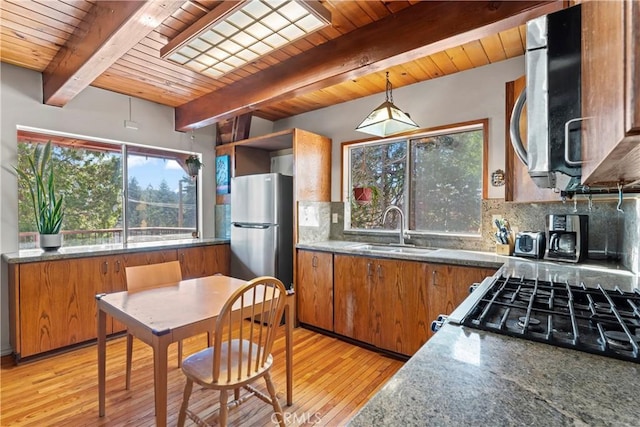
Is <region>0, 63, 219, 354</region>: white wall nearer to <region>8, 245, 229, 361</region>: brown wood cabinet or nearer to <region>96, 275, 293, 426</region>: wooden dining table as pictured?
<region>8, 245, 229, 361</region>: brown wood cabinet

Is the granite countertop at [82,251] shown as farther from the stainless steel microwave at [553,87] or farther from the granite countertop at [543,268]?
the stainless steel microwave at [553,87]

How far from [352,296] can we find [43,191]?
2.88 m

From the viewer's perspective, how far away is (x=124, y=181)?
11.1 ft

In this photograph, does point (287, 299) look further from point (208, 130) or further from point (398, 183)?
point (208, 130)

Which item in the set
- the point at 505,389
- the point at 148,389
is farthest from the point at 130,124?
the point at 505,389

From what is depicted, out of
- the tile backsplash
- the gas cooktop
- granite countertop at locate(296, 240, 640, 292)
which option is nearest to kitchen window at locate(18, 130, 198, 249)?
the tile backsplash

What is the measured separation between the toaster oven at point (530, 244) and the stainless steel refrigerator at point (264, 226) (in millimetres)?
2056

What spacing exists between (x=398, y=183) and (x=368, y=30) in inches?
61.0

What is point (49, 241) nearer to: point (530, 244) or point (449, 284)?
point (449, 284)

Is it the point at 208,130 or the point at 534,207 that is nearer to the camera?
the point at 534,207

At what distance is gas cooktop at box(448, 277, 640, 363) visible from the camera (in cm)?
77

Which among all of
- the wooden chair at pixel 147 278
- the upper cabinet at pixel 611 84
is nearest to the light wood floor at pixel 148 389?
the wooden chair at pixel 147 278

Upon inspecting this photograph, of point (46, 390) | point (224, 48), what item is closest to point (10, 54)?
point (224, 48)

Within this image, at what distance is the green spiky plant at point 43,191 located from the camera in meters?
2.69
